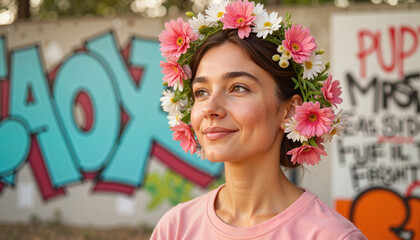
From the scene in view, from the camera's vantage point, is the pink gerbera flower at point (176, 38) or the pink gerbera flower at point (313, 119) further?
the pink gerbera flower at point (176, 38)

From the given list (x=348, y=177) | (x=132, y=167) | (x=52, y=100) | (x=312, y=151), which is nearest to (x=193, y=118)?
(x=312, y=151)

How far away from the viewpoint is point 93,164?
802 centimetres

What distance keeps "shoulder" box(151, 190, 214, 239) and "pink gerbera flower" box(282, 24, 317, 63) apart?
847 mm

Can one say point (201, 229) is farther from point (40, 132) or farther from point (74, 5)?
point (74, 5)

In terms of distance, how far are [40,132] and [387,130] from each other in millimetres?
5622

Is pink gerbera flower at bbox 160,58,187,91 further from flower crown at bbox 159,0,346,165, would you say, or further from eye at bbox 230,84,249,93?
eye at bbox 230,84,249,93

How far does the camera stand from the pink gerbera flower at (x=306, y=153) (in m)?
2.23

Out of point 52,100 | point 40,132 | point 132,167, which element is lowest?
point 132,167

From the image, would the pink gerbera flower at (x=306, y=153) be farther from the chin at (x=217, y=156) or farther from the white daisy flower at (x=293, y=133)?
the chin at (x=217, y=156)

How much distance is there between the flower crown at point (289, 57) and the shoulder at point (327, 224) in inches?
9.7

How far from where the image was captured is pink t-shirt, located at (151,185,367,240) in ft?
6.53

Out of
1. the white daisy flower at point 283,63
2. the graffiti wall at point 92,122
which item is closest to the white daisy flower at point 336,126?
the white daisy flower at point 283,63

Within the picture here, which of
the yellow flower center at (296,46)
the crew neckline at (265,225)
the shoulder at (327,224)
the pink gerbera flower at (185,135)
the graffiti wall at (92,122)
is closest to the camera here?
the shoulder at (327,224)

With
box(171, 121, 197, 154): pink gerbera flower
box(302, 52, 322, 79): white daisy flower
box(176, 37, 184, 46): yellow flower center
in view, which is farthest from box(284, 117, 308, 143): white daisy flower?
box(176, 37, 184, 46): yellow flower center
